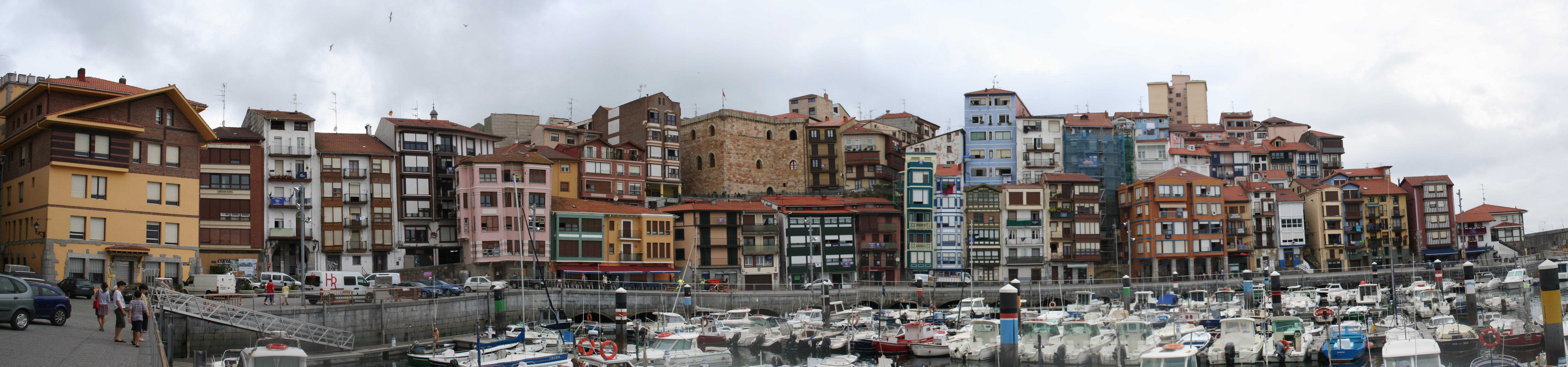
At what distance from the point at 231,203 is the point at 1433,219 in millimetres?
98196

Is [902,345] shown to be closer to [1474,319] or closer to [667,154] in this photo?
[1474,319]

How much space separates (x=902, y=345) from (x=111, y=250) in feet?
111

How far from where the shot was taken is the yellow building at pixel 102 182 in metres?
46.0

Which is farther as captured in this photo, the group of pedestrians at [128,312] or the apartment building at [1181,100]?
the apartment building at [1181,100]

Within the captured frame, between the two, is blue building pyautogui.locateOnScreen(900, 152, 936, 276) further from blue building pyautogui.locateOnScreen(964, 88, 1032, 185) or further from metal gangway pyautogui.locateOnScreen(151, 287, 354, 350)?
metal gangway pyautogui.locateOnScreen(151, 287, 354, 350)

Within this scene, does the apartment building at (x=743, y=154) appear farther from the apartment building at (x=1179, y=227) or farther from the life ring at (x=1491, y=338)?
the life ring at (x=1491, y=338)

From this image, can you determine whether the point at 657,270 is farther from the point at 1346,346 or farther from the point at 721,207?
the point at 1346,346

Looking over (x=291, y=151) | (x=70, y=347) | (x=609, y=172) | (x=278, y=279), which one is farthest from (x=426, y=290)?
(x=609, y=172)

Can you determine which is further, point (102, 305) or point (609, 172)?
point (609, 172)

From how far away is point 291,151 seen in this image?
7494cm

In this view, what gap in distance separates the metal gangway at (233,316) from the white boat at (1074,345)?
2810 centimetres

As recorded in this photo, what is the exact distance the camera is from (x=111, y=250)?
A: 1852 inches

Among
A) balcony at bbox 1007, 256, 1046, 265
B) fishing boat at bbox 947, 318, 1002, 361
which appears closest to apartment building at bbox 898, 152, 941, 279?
balcony at bbox 1007, 256, 1046, 265

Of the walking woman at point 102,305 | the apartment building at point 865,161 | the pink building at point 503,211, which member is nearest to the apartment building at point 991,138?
the apartment building at point 865,161
